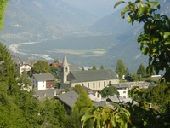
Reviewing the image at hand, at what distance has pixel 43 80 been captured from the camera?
85.5 m

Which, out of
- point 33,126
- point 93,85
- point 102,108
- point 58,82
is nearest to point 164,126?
point 102,108

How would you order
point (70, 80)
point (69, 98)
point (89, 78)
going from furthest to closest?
point (89, 78)
point (70, 80)
point (69, 98)

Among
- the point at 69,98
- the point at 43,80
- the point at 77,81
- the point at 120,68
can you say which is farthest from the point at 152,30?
the point at 120,68

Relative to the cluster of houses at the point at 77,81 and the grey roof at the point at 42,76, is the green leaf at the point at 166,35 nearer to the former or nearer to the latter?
the cluster of houses at the point at 77,81

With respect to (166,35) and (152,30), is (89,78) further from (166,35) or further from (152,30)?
(166,35)

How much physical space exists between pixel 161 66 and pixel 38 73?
86.7 metres

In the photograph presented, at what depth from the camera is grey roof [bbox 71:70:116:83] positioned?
10122 cm

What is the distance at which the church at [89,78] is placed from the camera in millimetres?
97812

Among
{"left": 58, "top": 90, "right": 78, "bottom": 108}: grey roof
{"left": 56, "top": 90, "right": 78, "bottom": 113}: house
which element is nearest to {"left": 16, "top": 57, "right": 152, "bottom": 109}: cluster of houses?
{"left": 58, "top": 90, "right": 78, "bottom": 108}: grey roof

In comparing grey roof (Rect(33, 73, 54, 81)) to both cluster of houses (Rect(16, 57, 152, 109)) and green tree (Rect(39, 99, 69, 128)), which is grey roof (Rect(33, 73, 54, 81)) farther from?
green tree (Rect(39, 99, 69, 128))

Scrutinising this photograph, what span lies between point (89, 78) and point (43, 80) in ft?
66.1

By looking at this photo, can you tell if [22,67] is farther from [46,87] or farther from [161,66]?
[161,66]

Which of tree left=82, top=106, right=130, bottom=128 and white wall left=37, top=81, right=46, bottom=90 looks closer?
tree left=82, top=106, right=130, bottom=128

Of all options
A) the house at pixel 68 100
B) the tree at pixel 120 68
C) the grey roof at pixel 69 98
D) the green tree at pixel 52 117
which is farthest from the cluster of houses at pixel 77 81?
the green tree at pixel 52 117
